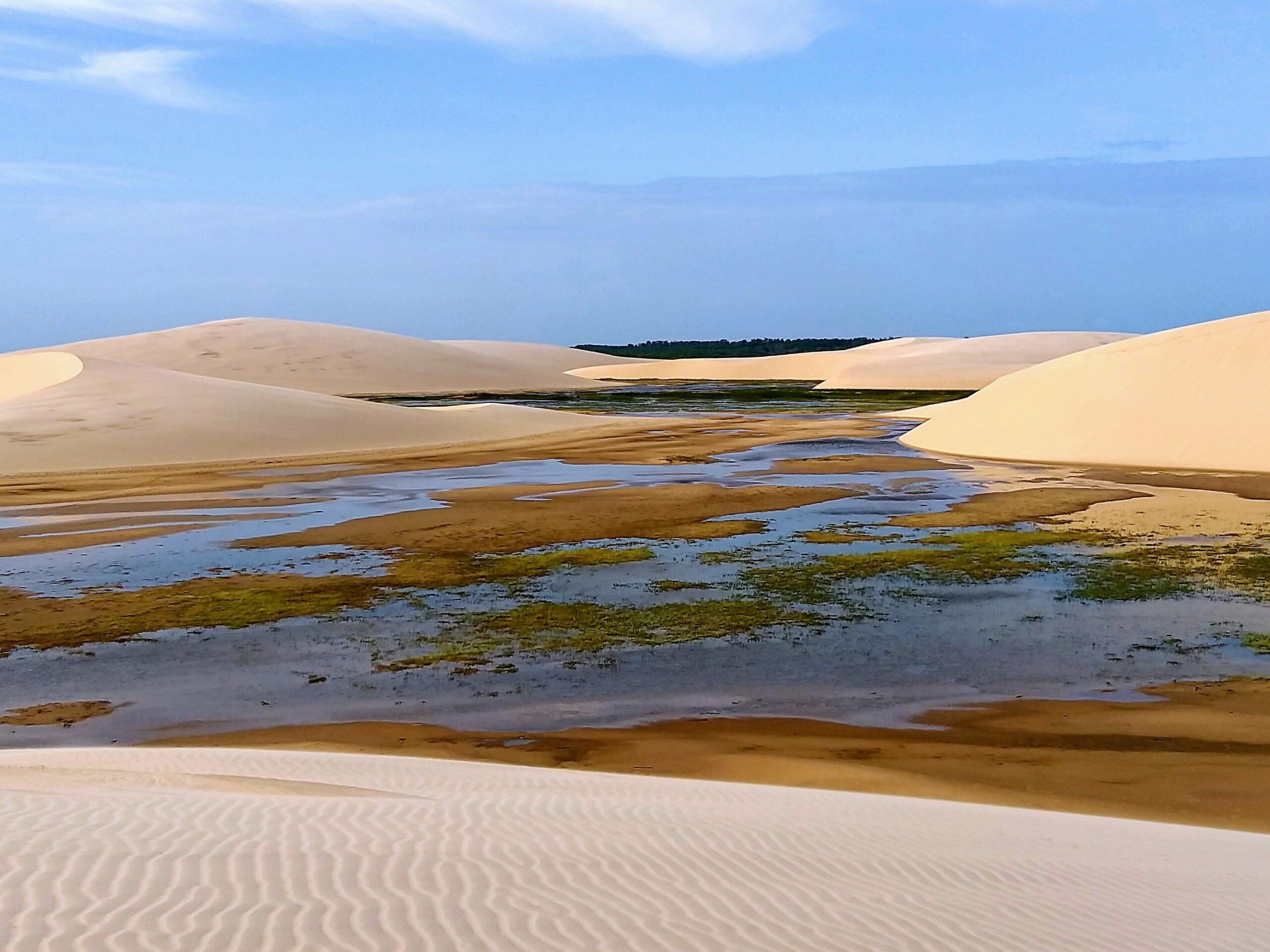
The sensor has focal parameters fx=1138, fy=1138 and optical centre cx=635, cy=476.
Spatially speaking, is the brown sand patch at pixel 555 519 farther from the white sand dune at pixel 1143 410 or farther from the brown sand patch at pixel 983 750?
the white sand dune at pixel 1143 410

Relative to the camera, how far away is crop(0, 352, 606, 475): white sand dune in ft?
112

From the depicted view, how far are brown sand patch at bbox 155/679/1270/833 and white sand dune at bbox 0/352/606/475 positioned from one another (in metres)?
27.2

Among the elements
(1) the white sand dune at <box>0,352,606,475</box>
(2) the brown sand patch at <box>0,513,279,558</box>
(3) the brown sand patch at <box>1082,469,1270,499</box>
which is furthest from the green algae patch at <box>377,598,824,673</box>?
(1) the white sand dune at <box>0,352,606,475</box>

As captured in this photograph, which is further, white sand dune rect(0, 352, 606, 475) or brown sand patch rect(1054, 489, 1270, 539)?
white sand dune rect(0, 352, 606, 475)

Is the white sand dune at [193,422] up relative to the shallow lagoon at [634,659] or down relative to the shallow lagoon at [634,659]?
up

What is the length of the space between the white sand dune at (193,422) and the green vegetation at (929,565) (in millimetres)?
23932

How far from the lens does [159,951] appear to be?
12.2ft

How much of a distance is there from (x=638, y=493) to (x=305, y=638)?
41.2ft

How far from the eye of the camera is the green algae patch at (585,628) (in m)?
11.6

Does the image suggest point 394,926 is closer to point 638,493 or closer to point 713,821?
point 713,821

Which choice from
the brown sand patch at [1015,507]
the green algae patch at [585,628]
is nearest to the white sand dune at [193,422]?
the brown sand patch at [1015,507]

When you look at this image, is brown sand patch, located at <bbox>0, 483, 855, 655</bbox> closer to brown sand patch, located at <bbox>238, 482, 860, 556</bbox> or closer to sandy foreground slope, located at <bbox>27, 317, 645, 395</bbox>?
brown sand patch, located at <bbox>238, 482, 860, 556</bbox>

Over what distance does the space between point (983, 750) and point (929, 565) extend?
23.4 feet

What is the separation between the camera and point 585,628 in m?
12.5
